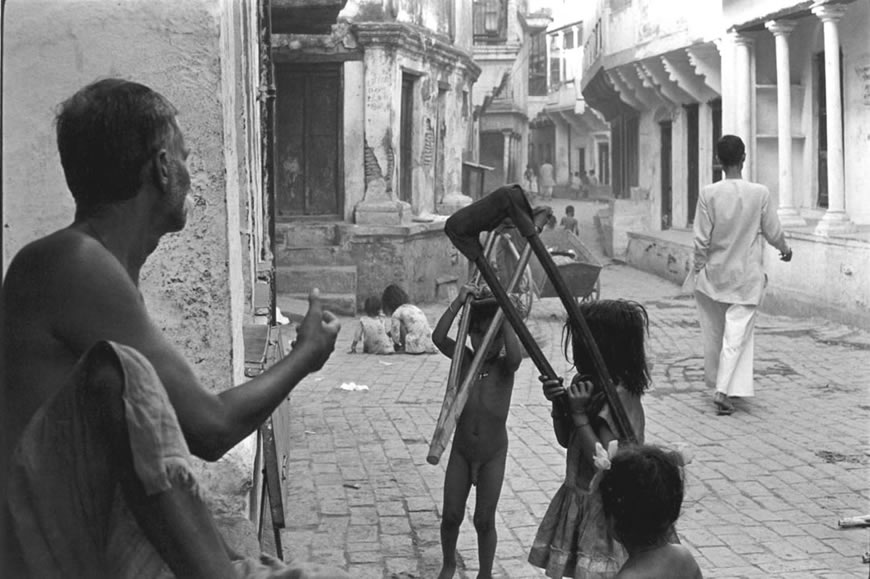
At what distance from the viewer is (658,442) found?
6.96 m

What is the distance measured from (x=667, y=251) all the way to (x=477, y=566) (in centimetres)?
1601

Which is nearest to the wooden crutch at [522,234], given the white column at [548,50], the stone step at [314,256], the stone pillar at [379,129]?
the stone step at [314,256]

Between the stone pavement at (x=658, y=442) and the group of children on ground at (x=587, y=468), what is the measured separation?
52 centimetres

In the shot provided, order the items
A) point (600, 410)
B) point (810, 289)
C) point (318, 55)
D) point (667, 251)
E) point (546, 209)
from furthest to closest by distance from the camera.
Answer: point (667, 251) → point (318, 55) → point (810, 289) → point (546, 209) → point (600, 410)

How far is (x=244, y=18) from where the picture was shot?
739 cm

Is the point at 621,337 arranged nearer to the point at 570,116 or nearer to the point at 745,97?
the point at 745,97

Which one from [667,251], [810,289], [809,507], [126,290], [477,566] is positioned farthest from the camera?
[667,251]

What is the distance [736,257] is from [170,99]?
228 inches

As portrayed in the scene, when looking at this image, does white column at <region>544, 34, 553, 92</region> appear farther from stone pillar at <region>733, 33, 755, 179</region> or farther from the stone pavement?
the stone pavement

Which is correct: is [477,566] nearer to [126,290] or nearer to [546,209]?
[546,209]

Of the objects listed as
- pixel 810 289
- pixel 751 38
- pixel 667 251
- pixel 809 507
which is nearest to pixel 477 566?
pixel 809 507

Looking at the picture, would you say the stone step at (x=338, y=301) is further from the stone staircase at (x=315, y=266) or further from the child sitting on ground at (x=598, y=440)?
the child sitting on ground at (x=598, y=440)

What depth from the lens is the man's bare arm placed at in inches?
83.6

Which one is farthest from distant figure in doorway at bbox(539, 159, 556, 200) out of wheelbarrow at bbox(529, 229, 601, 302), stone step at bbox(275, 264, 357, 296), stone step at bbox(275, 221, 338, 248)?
stone step at bbox(275, 264, 357, 296)
